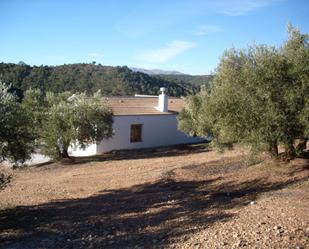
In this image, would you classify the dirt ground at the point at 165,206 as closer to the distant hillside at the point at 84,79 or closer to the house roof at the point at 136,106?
the house roof at the point at 136,106

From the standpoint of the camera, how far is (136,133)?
28391 mm

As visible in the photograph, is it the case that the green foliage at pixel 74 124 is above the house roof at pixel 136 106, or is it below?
below

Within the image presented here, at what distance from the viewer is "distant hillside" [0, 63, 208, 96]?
51.2 m

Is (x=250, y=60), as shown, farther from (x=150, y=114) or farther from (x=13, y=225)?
(x=150, y=114)

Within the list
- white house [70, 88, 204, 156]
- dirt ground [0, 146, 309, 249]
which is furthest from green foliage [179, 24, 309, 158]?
white house [70, 88, 204, 156]

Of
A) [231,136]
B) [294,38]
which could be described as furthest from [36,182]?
[294,38]

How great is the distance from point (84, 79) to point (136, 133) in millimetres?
30881

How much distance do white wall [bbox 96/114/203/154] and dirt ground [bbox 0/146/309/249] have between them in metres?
7.14

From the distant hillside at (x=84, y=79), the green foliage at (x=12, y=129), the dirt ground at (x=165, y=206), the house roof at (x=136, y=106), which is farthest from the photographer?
the distant hillside at (x=84, y=79)

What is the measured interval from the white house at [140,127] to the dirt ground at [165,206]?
7154mm

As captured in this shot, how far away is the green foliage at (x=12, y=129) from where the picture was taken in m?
12.1

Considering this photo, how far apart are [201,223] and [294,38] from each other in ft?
24.0


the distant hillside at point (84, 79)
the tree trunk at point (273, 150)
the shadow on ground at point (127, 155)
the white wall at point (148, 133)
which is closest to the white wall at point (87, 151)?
the white wall at point (148, 133)

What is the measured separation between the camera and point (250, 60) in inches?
516
